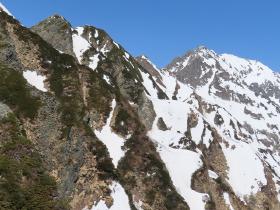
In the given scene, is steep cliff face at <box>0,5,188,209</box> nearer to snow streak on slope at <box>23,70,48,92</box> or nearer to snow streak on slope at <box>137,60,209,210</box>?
snow streak on slope at <box>23,70,48,92</box>

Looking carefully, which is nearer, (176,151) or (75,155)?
(75,155)

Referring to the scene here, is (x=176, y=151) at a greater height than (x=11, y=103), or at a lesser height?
greater

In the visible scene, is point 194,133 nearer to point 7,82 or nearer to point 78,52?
point 78,52

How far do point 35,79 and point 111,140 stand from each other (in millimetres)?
12914

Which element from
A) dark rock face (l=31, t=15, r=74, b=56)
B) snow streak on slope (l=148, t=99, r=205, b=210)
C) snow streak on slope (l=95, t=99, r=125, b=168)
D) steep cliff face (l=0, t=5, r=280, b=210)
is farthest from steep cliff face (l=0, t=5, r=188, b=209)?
dark rock face (l=31, t=15, r=74, b=56)

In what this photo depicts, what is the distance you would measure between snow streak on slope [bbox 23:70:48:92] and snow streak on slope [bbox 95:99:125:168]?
10.2m

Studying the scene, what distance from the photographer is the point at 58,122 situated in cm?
6094

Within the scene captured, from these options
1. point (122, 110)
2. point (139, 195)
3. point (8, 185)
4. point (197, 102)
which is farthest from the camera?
point (197, 102)

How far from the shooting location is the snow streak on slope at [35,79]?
6456 cm

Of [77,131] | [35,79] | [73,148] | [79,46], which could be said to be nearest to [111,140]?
[77,131]

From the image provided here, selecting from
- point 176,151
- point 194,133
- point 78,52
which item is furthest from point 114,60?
point 176,151

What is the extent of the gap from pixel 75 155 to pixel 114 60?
68.9 metres

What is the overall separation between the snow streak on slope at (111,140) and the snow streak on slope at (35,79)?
10210mm

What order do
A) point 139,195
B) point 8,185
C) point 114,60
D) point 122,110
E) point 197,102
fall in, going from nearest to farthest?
point 8,185
point 139,195
point 122,110
point 114,60
point 197,102
